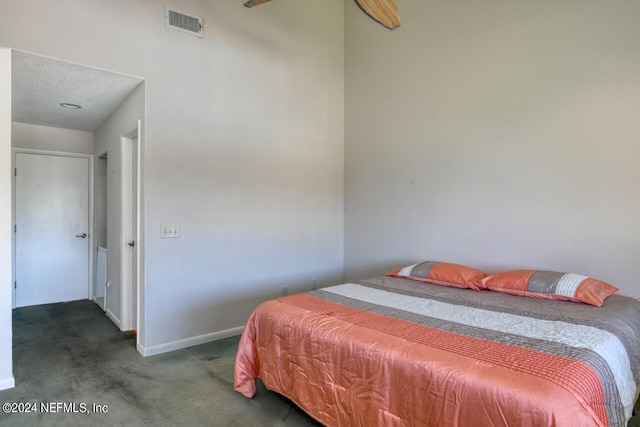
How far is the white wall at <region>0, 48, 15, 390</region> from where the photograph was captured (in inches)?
95.2

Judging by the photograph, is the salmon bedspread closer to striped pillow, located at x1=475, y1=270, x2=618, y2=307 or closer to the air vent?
striped pillow, located at x1=475, y1=270, x2=618, y2=307

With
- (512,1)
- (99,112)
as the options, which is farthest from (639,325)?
(99,112)

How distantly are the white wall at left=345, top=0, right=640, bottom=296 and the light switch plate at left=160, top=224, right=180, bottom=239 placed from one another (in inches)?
81.2

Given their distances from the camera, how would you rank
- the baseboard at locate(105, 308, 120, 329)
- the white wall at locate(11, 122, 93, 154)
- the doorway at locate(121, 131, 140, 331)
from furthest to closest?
1. the white wall at locate(11, 122, 93, 154)
2. the baseboard at locate(105, 308, 120, 329)
3. the doorway at locate(121, 131, 140, 331)

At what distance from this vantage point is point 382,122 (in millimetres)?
3992

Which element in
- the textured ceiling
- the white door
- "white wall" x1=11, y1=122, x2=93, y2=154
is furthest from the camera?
the white door

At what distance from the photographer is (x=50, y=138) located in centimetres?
466

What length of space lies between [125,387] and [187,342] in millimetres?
744

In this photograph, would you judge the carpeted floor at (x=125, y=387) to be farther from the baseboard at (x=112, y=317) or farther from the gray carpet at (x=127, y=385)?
the baseboard at (x=112, y=317)

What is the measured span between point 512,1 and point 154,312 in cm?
394

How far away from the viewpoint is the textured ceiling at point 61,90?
8.98ft

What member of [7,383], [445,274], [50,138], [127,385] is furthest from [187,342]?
[50,138]

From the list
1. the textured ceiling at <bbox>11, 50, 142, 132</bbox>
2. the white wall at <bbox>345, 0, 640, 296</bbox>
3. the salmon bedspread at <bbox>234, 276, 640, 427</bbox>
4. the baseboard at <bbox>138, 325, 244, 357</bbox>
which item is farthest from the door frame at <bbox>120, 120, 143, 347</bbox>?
the white wall at <bbox>345, 0, 640, 296</bbox>

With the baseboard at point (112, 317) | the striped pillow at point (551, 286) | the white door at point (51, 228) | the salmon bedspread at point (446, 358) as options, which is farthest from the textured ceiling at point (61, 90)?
the striped pillow at point (551, 286)
